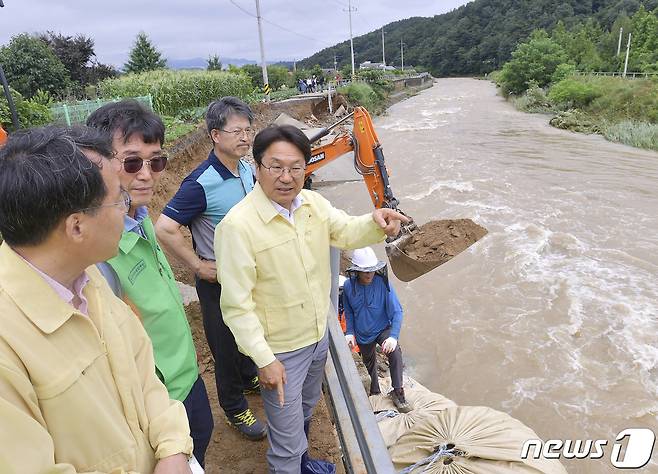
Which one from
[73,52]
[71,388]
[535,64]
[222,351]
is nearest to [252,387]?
[222,351]

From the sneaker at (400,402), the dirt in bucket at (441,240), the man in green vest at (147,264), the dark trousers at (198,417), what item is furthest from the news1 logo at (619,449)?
the man in green vest at (147,264)

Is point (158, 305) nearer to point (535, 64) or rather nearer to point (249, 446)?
point (249, 446)

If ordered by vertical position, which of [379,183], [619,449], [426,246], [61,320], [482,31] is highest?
[482,31]

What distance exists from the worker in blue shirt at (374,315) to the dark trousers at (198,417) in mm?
1549

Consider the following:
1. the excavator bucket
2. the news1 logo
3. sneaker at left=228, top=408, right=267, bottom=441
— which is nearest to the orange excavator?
the excavator bucket

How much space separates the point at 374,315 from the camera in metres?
3.47

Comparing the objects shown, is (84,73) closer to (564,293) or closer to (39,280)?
(564,293)

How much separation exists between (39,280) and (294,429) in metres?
1.30

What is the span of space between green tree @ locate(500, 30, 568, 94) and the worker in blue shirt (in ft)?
109

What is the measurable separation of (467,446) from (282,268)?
1.32m

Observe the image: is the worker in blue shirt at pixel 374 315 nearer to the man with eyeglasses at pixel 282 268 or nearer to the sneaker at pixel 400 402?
the sneaker at pixel 400 402

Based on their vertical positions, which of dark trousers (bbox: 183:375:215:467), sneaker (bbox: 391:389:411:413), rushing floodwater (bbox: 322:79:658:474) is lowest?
rushing floodwater (bbox: 322:79:658:474)

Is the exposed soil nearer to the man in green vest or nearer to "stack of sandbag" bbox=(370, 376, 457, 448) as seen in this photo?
"stack of sandbag" bbox=(370, 376, 457, 448)

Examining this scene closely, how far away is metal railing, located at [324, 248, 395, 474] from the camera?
1.33m
